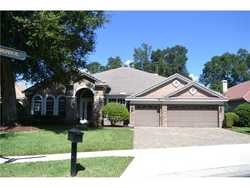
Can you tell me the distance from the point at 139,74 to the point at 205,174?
26901 millimetres

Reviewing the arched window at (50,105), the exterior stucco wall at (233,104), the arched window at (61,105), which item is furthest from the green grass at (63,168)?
the exterior stucco wall at (233,104)

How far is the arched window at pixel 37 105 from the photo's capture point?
1219 inches

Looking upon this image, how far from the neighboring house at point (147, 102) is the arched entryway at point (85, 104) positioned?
10 centimetres

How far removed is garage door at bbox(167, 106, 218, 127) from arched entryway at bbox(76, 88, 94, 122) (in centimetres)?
676

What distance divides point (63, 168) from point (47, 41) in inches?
425

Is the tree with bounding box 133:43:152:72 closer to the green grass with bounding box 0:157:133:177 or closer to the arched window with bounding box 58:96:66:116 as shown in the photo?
the arched window with bounding box 58:96:66:116

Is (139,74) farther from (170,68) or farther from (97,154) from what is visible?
(170,68)

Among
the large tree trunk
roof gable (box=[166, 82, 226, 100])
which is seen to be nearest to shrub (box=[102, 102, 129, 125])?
roof gable (box=[166, 82, 226, 100])

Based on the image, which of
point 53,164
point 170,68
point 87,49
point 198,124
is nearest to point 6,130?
point 87,49

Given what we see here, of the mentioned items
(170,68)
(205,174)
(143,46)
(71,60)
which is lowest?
(205,174)

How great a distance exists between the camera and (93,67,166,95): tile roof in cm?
3184

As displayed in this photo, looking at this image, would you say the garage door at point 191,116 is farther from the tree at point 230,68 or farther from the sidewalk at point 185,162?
the tree at point 230,68
